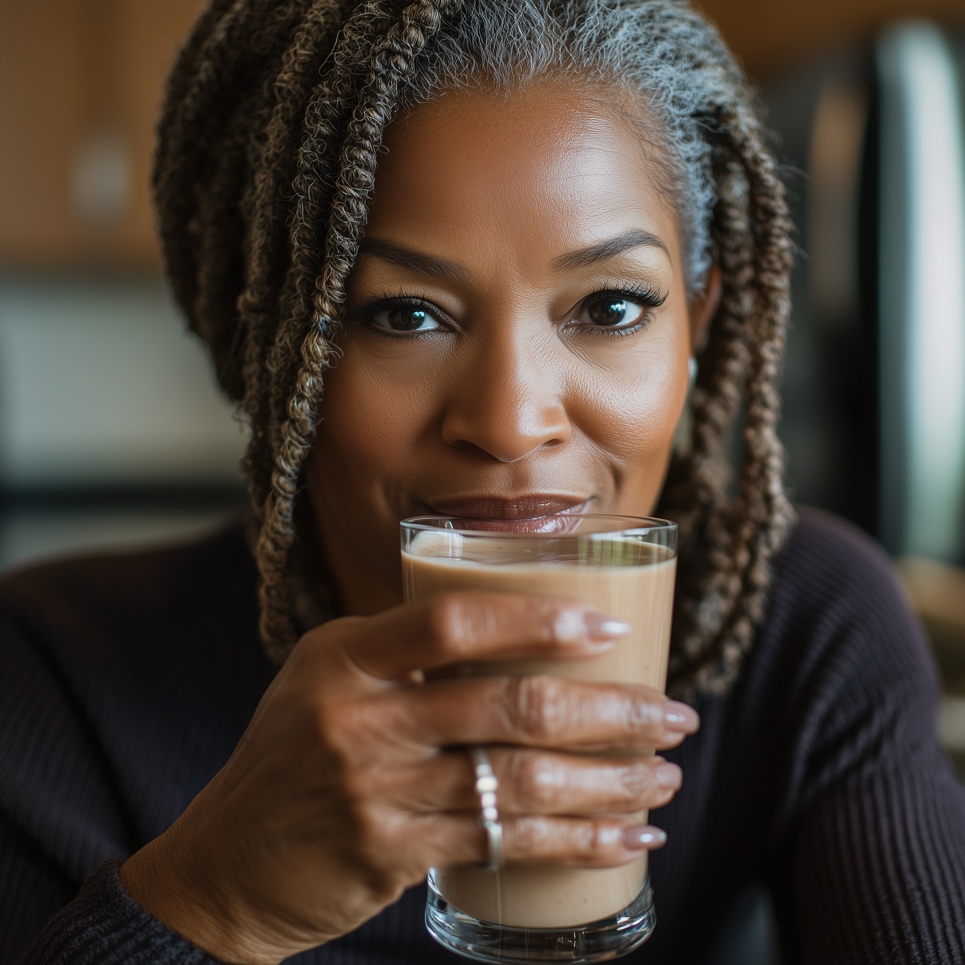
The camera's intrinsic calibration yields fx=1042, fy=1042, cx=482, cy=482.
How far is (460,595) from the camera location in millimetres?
720

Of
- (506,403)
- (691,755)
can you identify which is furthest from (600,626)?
(691,755)

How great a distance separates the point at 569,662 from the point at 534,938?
0.25m

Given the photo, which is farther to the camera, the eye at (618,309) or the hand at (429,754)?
the eye at (618,309)

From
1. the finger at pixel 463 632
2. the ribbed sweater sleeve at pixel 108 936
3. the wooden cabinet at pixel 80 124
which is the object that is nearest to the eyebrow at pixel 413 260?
the finger at pixel 463 632

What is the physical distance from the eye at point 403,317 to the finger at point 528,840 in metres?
0.47

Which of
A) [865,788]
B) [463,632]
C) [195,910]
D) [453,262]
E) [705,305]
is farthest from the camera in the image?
[705,305]

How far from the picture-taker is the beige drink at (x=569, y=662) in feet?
2.57

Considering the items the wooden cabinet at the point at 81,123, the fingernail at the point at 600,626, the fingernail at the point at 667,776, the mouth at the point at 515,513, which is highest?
the wooden cabinet at the point at 81,123

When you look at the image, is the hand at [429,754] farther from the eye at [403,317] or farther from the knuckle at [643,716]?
the eye at [403,317]

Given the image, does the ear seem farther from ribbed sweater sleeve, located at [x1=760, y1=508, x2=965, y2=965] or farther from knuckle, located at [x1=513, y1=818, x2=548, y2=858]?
knuckle, located at [x1=513, y1=818, x2=548, y2=858]

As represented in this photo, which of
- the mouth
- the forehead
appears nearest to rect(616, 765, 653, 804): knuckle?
the mouth

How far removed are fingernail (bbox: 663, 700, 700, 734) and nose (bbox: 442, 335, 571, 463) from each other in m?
0.27

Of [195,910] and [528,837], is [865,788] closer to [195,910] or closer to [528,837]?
[528,837]

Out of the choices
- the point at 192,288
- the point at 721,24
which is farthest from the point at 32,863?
the point at 721,24
